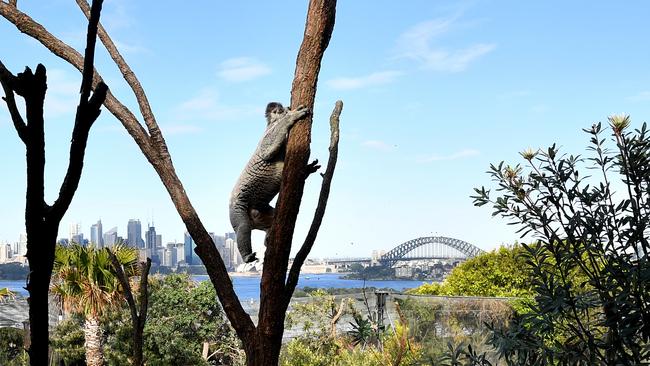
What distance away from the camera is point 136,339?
11.4 feet

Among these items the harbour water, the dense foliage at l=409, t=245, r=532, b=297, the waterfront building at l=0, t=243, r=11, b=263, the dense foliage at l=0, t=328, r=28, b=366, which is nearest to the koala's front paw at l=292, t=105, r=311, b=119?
the harbour water

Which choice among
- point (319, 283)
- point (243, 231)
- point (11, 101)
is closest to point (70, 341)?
point (319, 283)

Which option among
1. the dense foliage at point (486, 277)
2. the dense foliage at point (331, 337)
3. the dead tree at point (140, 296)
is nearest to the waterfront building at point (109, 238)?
the dense foliage at point (331, 337)

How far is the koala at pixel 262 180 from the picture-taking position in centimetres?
245

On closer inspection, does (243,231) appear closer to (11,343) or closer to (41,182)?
(41,182)

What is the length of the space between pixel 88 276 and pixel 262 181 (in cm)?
672

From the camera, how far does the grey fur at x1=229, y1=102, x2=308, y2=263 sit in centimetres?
245

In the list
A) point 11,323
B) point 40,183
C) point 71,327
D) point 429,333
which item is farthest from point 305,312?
point 40,183

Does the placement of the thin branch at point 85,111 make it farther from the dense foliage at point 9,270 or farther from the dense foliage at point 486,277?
the dense foliage at point 9,270

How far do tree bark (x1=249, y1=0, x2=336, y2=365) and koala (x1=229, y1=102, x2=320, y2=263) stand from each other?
0.06 metres

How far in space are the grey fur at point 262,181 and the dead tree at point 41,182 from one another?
5.38ft

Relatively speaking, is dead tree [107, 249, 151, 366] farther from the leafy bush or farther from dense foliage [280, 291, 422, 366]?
the leafy bush

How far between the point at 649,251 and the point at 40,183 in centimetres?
223

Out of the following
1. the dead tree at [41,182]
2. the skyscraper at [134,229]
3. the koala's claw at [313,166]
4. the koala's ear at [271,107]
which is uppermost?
the skyscraper at [134,229]
